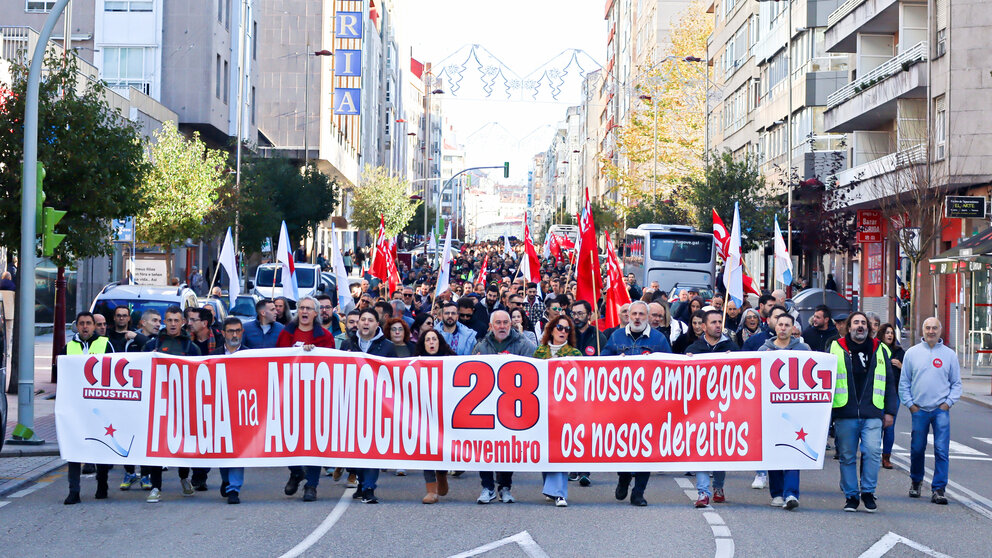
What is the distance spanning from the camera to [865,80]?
41344mm

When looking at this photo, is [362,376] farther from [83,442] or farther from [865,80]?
[865,80]

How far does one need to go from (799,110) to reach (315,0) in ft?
135

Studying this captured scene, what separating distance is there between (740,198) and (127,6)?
24980 millimetres

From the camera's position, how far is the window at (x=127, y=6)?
5209 centimetres

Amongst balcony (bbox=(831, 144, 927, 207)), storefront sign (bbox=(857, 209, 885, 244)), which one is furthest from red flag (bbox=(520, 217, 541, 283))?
storefront sign (bbox=(857, 209, 885, 244))

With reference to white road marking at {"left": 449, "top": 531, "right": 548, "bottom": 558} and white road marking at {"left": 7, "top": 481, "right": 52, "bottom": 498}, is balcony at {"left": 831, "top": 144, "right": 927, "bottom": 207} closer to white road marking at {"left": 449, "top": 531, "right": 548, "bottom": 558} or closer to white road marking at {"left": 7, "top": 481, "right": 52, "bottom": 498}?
white road marking at {"left": 7, "top": 481, "right": 52, "bottom": 498}

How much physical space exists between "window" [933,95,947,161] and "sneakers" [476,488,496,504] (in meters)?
26.8

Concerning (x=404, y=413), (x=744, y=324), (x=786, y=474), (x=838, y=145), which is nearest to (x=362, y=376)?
(x=404, y=413)

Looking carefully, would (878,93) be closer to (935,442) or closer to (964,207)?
(964,207)

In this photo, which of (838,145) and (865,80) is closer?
(865,80)

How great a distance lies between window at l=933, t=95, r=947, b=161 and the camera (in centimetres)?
3528

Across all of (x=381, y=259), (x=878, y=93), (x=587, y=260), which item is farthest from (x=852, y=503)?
(x=878, y=93)

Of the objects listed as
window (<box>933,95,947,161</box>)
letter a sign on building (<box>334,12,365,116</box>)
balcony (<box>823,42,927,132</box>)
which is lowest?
window (<box>933,95,947,161</box>)

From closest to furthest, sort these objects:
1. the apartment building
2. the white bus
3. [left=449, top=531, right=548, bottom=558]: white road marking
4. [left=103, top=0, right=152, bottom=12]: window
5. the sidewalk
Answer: [left=449, top=531, right=548, bottom=558]: white road marking < the sidewalk < the apartment building < the white bus < [left=103, top=0, right=152, bottom=12]: window
